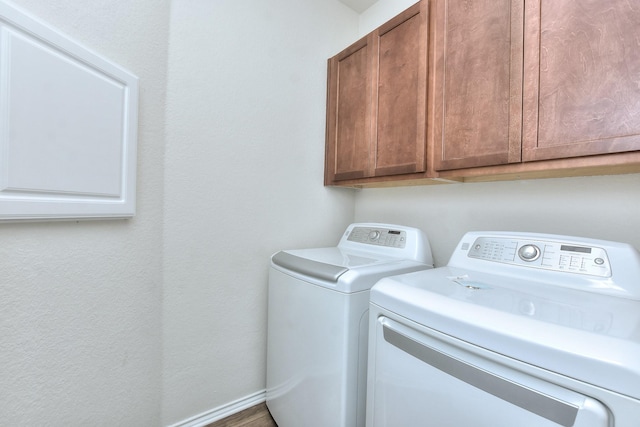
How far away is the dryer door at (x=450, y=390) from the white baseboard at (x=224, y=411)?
3.14 ft

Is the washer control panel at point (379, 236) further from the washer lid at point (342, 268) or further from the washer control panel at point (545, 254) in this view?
the washer control panel at point (545, 254)

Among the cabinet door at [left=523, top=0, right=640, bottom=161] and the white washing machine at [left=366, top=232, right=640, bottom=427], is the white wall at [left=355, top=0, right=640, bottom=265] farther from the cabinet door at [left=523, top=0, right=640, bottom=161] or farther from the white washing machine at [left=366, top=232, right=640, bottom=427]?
the cabinet door at [left=523, top=0, right=640, bottom=161]

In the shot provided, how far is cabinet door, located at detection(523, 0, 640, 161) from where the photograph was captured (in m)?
0.81

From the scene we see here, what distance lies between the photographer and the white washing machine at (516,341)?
1.61 feet

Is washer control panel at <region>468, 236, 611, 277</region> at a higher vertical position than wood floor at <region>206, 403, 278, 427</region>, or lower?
higher

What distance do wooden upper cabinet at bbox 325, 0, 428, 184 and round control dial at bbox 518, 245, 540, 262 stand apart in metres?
0.53

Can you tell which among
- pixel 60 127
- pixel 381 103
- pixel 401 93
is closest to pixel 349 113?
pixel 381 103

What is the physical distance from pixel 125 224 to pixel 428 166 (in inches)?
53.6

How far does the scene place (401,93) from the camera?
1.42 m

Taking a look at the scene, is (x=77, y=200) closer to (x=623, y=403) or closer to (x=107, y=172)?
(x=107, y=172)

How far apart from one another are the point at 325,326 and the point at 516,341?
682mm

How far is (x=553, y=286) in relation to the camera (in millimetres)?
914

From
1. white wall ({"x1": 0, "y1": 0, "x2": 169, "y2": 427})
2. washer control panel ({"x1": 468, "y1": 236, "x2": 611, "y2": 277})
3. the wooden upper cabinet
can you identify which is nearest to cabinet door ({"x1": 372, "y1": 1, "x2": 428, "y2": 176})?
the wooden upper cabinet

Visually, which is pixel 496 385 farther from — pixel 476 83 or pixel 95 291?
pixel 95 291
